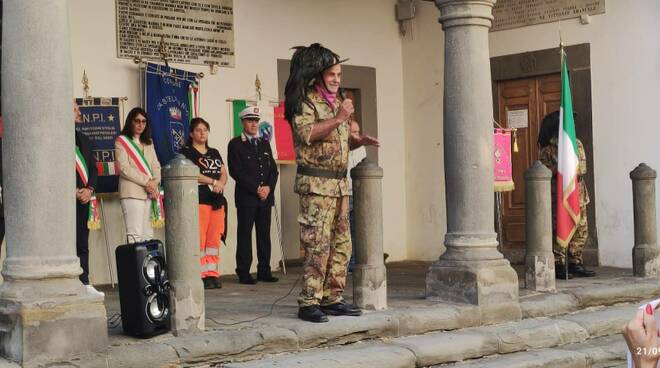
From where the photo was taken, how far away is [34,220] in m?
6.52

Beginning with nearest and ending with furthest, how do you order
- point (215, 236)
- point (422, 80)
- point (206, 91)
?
point (215, 236) → point (206, 91) → point (422, 80)

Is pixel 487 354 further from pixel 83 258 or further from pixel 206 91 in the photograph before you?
pixel 206 91

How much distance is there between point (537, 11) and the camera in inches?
505

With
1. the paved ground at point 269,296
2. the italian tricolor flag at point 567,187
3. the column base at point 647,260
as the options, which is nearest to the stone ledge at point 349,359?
the paved ground at point 269,296

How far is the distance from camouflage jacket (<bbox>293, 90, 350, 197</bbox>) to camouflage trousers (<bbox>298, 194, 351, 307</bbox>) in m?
0.07

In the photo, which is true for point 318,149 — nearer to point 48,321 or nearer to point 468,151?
point 468,151

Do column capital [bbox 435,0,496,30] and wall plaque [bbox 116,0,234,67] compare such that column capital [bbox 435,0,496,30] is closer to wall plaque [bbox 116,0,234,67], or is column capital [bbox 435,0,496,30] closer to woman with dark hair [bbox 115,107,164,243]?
woman with dark hair [bbox 115,107,164,243]

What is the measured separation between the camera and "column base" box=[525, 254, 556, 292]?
9.61 m

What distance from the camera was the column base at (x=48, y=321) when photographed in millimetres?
6266

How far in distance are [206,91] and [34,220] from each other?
213 inches

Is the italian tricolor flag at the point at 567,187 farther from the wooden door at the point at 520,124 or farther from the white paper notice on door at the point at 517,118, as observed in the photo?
the white paper notice on door at the point at 517,118

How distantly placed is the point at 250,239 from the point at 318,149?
3473mm

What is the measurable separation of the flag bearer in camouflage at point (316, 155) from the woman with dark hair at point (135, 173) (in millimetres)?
2911

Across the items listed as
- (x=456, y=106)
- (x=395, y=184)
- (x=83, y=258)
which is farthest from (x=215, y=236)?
(x=395, y=184)
